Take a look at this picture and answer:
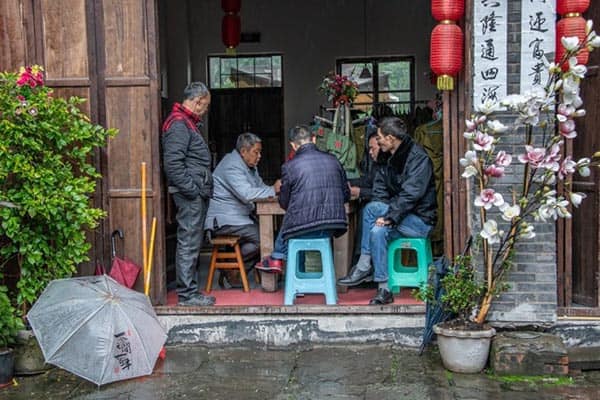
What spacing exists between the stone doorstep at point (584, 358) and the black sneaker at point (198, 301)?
2.78m

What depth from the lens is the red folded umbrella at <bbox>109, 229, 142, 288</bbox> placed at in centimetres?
534

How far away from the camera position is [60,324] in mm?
4293

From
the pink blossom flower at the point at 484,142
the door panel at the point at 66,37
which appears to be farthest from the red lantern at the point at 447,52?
the door panel at the point at 66,37

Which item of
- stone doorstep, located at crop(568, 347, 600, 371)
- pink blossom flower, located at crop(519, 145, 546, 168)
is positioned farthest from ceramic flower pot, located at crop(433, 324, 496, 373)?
pink blossom flower, located at crop(519, 145, 546, 168)

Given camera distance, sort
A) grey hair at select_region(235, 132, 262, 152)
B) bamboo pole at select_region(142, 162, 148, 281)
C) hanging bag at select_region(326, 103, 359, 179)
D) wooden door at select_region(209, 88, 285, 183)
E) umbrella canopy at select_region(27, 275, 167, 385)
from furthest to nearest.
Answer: wooden door at select_region(209, 88, 285, 183) < hanging bag at select_region(326, 103, 359, 179) < grey hair at select_region(235, 132, 262, 152) < bamboo pole at select_region(142, 162, 148, 281) < umbrella canopy at select_region(27, 275, 167, 385)

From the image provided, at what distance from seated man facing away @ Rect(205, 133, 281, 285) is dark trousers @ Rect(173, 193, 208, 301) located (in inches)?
26.0

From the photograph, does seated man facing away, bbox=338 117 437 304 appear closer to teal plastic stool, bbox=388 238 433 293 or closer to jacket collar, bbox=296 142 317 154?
teal plastic stool, bbox=388 238 433 293

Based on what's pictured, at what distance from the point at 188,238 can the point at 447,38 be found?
252 cm

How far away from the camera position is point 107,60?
5.39m

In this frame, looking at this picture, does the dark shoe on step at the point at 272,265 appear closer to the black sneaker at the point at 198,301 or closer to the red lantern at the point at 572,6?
the black sneaker at the point at 198,301

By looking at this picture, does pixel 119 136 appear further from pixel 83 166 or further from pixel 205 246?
pixel 205 246

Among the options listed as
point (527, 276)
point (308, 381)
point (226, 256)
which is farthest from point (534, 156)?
point (226, 256)

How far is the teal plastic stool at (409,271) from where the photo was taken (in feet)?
19.0

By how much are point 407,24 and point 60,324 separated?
25.4ft
